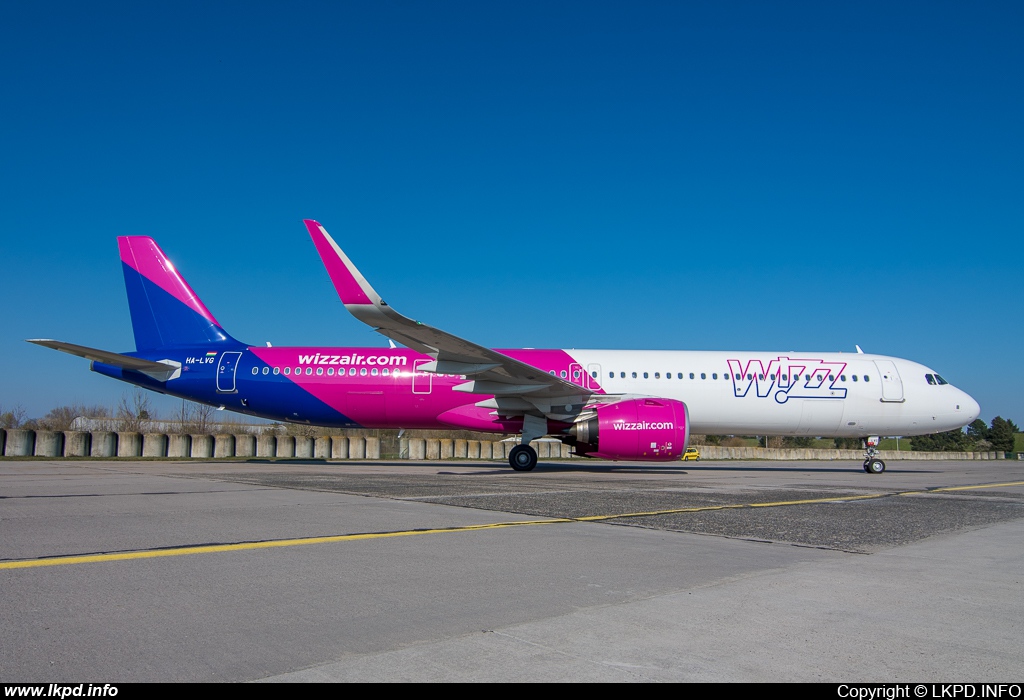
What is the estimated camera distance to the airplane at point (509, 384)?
17938 millimetres

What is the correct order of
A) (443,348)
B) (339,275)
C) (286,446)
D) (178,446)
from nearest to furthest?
(339,275), (443,348), (178,446), (286,446)

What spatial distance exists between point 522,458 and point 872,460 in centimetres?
1015

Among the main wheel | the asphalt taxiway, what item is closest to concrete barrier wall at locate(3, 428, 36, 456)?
the main wheel

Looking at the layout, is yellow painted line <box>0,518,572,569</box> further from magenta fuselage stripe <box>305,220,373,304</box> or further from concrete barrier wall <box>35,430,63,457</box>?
concrete barrier wall <box>35,430,63,457</box>

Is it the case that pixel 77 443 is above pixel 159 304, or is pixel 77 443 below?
below

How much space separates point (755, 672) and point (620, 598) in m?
1.27

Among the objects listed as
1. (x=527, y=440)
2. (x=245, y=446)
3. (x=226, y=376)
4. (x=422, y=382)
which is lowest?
(x=245, y=446)

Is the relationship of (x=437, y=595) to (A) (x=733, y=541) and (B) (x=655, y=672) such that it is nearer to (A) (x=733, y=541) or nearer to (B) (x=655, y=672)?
(B) (x=655, y=672)

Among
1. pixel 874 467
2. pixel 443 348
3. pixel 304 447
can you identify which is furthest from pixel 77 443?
pixel 874 467

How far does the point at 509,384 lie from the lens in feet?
55.8

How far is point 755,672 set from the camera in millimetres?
2750

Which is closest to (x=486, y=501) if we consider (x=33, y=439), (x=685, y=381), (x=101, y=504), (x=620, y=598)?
(x=101, y=504)

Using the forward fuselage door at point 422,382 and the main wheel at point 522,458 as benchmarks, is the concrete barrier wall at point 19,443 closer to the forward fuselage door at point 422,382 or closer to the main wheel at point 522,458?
the forward fuselage door at point 422,382

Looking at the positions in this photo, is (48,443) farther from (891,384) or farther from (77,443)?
(891,384)
